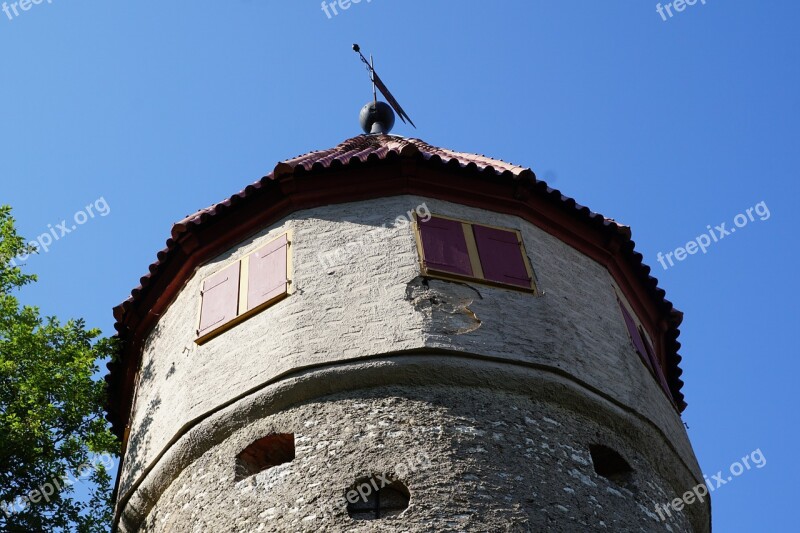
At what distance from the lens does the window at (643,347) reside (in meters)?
13.0

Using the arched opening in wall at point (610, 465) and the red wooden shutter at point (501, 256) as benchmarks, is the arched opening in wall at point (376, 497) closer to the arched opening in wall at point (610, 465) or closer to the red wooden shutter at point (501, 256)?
the arched opening in wall at point (610, 465)

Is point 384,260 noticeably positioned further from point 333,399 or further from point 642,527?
point 642,527

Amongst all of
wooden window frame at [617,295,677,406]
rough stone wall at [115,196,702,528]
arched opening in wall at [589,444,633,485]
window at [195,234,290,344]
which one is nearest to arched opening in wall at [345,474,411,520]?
rough stone wall at [115,196,702,528]

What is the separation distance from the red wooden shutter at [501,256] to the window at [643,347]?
1.50 meters

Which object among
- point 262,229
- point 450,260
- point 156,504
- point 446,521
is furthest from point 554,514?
point 262,229

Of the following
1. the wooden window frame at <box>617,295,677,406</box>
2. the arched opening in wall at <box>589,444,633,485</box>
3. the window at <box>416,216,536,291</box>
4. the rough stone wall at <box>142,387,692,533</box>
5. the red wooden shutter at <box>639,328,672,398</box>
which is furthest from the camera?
the red wooden shutter at <box>639,328,672,398</box>

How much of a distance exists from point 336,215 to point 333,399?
260cm

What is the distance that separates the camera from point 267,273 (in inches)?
492

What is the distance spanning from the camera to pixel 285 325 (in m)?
11.7

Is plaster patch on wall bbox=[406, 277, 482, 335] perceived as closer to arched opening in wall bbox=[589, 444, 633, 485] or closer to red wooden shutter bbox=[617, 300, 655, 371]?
arched opening in wall bbox=[589, 444, 633, 485]

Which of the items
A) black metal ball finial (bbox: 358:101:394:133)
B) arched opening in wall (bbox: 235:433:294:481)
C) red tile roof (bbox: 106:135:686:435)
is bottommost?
arched opening in wall (bbox: 235:433:294:481)

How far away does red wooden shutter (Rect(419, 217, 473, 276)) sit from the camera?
1211 centimetres

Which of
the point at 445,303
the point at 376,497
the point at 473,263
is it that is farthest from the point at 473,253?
the point at 376,497

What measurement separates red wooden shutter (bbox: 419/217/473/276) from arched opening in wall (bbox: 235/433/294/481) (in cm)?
234
